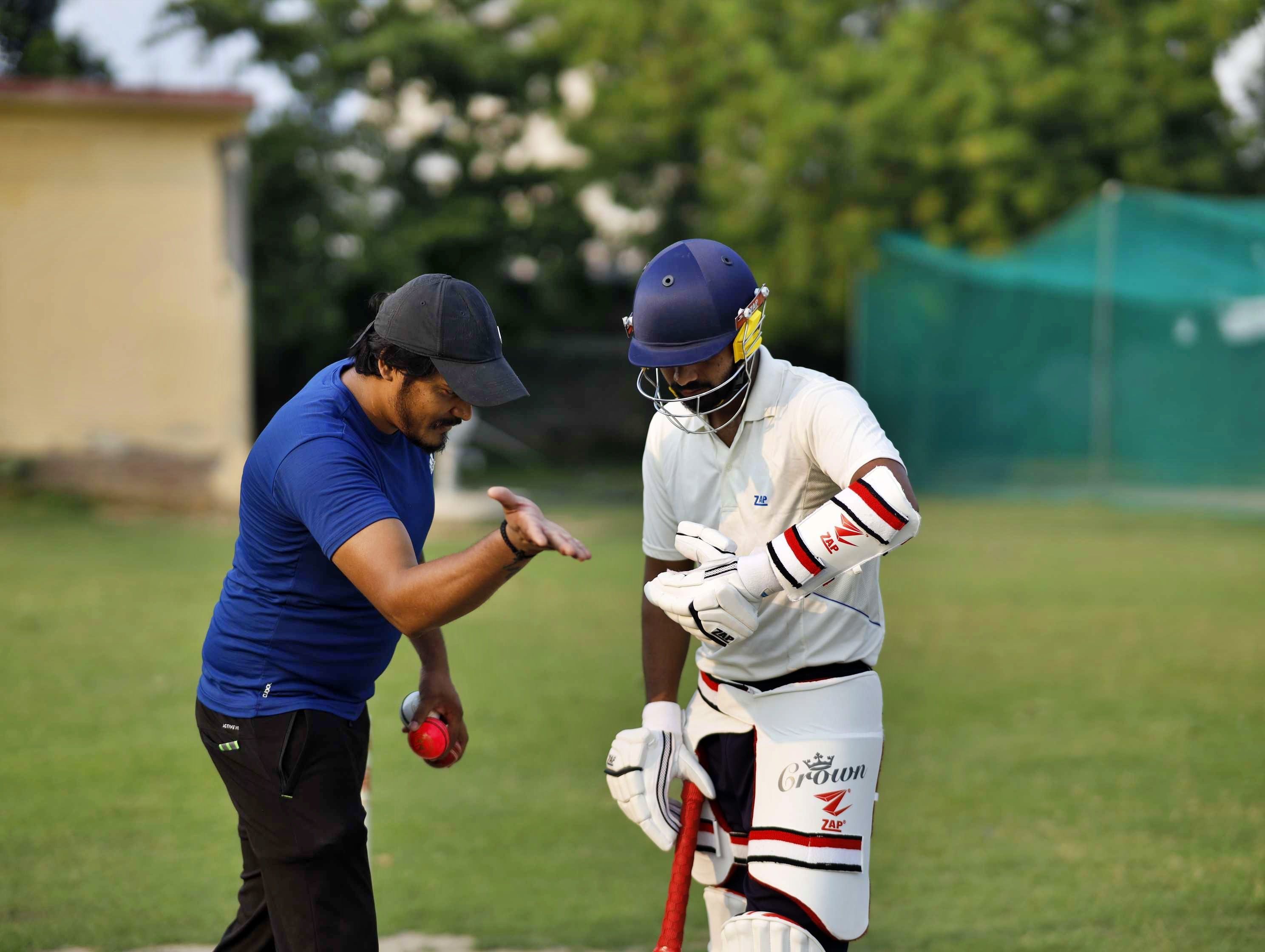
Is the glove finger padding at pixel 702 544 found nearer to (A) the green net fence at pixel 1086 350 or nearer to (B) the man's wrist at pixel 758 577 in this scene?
(B) the man's wrist at pixel 758 577

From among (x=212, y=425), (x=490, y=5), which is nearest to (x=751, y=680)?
(x=212, y=425)

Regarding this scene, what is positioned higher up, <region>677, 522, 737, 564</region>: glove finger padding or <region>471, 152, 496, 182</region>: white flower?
<region>471, 152, 496, 182</region>: white flower

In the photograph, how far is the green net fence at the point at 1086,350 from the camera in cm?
1748

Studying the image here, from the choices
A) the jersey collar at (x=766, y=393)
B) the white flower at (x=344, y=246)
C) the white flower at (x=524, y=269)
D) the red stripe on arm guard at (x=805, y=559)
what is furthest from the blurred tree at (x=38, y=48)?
the red stripe on arm guard at (x=805, y=559)

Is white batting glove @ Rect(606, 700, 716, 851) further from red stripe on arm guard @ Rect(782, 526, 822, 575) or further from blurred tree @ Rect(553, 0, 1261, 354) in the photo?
blurred tree @ Rect(553, 0, 1261, 354)

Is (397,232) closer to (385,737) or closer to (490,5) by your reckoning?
(490,5)

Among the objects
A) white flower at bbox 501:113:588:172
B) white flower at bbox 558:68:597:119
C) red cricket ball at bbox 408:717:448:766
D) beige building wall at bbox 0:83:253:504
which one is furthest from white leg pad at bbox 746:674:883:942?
white flower at bbox 558:68:597:119

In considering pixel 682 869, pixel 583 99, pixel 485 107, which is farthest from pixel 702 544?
pixel 583 99

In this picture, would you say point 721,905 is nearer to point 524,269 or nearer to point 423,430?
point 423,430

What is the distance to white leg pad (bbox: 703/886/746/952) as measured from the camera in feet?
12.6

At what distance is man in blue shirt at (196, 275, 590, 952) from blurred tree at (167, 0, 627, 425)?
18800 mm

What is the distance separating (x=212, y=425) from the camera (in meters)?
18.0

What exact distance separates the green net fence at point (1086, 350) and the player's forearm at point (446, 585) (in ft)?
52.7

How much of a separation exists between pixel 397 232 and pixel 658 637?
20.1 m
